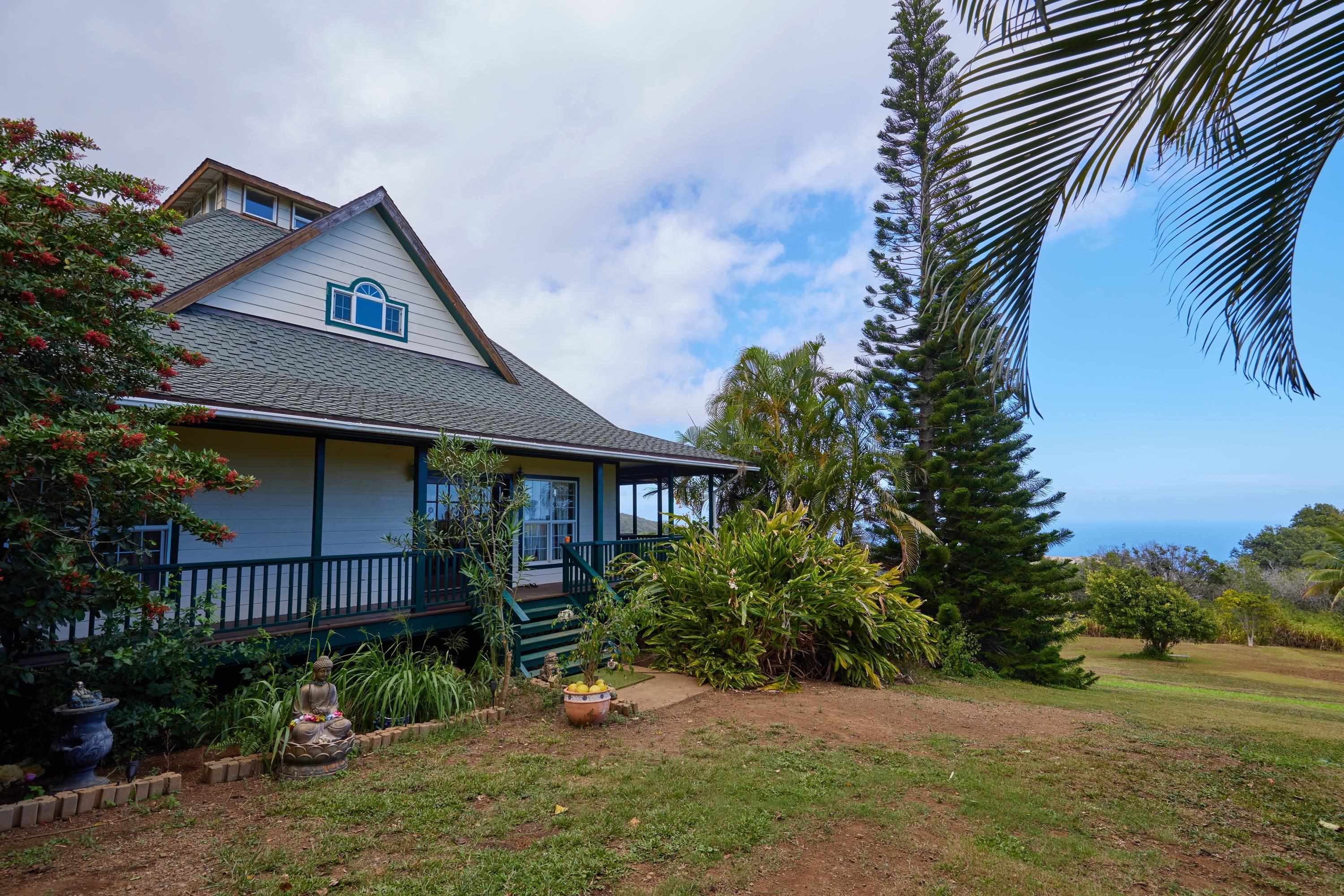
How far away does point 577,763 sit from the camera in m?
5.44

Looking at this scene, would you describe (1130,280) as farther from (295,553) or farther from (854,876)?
(295,553)

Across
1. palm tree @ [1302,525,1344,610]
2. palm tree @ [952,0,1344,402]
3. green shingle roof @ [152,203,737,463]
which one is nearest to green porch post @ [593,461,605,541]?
green shingle roof @ [152,203,737,463]

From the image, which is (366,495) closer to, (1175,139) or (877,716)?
(877,716)

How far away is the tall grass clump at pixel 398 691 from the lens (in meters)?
6.27

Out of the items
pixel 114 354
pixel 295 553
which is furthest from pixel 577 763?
pixel 295 553

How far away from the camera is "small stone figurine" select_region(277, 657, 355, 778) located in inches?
201

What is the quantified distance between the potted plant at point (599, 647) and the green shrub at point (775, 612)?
690 mm

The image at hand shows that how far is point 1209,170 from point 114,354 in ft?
22.8

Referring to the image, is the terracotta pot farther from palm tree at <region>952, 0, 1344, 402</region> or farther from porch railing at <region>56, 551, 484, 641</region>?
palm tree at <region>952, 0, 1344, 402</region>

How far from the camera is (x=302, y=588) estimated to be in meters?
7.91

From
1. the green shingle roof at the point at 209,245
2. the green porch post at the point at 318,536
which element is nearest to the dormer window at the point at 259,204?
the green shingle roof at the point at 209,245

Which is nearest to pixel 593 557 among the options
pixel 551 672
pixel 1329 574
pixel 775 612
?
pixel 551 672

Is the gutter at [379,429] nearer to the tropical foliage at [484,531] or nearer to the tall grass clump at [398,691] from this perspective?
the tropical foliage at [484,531]

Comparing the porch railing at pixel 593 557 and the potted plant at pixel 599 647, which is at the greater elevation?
the porch railing at pixel 593 557
